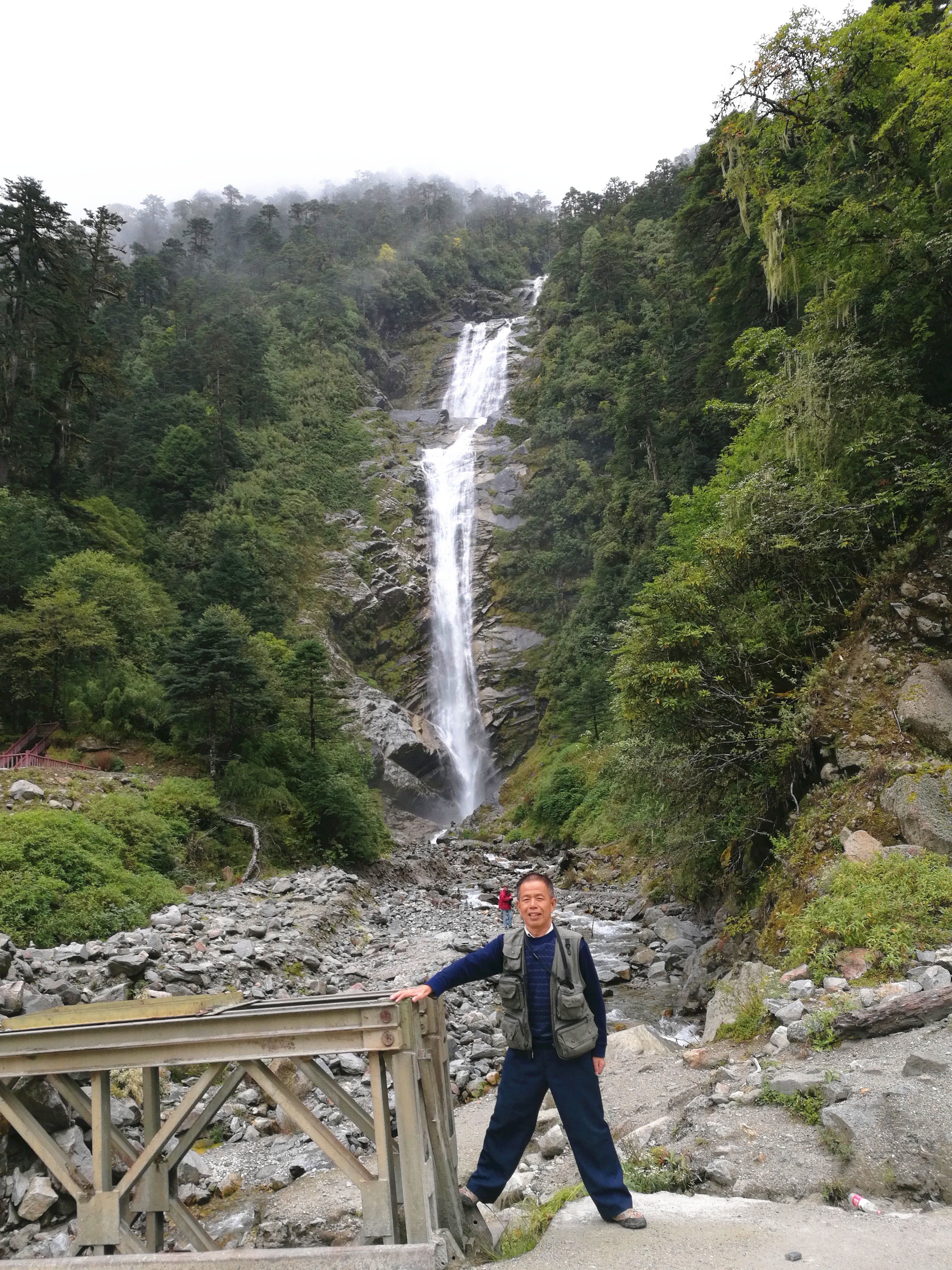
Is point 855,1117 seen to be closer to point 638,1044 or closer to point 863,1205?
point 863,1205

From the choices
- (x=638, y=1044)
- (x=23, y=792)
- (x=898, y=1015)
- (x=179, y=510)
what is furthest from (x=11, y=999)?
(x=179, y=510)

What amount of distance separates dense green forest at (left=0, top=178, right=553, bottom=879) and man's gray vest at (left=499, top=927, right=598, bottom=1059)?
1323 cm

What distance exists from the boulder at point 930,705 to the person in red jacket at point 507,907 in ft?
27.7

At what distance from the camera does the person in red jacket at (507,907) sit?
15.2 m

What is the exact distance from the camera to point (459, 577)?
46.9 m

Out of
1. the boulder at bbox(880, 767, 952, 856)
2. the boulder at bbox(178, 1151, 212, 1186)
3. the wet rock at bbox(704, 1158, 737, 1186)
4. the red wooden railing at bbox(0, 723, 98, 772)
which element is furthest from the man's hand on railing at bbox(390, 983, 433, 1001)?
the red wooden railing at bbox(0, 723, 98, 772)

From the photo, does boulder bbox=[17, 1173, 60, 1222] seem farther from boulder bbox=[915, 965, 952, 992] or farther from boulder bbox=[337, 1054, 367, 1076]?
boulder bbox=[915, 965, 952, 992]

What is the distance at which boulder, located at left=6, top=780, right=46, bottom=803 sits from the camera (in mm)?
14188

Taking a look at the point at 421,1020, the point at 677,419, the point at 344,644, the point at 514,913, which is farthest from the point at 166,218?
the point at 421,1020

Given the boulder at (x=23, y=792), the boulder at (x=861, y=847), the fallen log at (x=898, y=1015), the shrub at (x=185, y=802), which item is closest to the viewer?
the fallen log at (x=898, y=1015)

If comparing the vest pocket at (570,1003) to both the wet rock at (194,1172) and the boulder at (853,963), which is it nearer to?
the wet rock at (194,1172)

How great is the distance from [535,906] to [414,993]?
2.36ft

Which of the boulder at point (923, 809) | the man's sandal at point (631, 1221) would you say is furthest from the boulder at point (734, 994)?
the man's sandal at point (631, 1221)

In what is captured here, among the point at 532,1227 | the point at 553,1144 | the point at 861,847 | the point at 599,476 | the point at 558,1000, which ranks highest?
the point at 599,476
